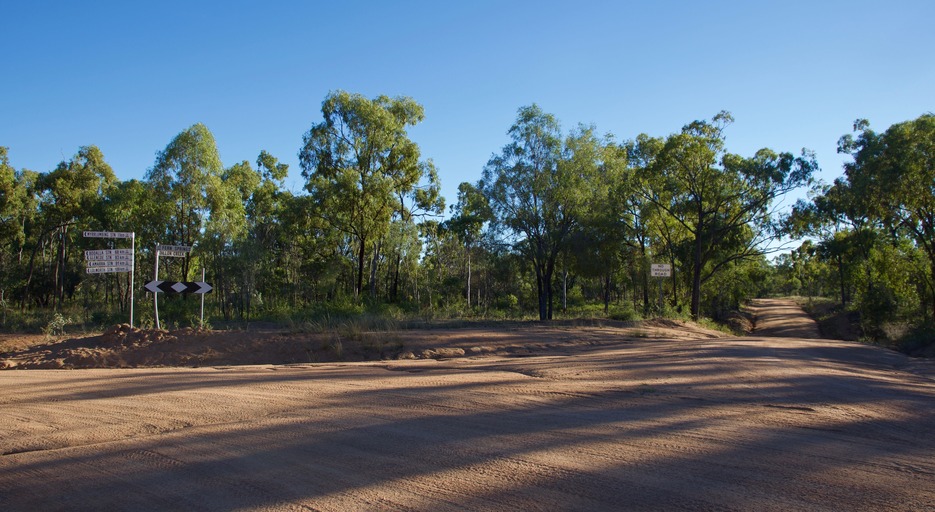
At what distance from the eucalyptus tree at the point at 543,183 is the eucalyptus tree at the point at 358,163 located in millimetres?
7768

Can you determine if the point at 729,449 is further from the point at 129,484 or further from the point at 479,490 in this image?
the point at 129,484

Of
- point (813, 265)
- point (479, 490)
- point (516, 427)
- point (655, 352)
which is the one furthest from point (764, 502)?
point (813, 265)

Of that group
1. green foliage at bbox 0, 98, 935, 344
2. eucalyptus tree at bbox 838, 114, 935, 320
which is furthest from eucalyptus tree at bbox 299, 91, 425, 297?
eucalyptus tree at bbox 838, 114, 935, 320

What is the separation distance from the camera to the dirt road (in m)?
4.36

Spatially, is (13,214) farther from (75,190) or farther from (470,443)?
(470,443)

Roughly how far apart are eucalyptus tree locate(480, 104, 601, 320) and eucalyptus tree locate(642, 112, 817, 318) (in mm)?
4955

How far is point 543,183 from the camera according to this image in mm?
29328

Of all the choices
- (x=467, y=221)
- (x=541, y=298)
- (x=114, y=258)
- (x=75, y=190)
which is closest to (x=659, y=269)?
(x=541, y=298)

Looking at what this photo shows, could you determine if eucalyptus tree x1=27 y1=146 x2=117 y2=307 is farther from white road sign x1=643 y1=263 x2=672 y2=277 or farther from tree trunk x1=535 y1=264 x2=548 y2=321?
white road sign x1=643 y1=263 x2=672 y2=277

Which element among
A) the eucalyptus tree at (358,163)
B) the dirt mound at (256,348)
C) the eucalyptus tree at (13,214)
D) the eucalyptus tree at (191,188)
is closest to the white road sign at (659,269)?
the dirt mound at (256,348)

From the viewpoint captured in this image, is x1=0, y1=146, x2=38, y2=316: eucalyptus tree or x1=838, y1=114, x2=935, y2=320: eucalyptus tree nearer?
x1=838, y1=114, x2=935, y2=320: eucalyptus tree

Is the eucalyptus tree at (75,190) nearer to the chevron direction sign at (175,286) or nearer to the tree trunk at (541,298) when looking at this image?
the chevron direction sign at (175,286)

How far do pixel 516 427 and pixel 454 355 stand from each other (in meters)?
9.37

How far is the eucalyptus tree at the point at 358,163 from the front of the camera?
34000 mm
